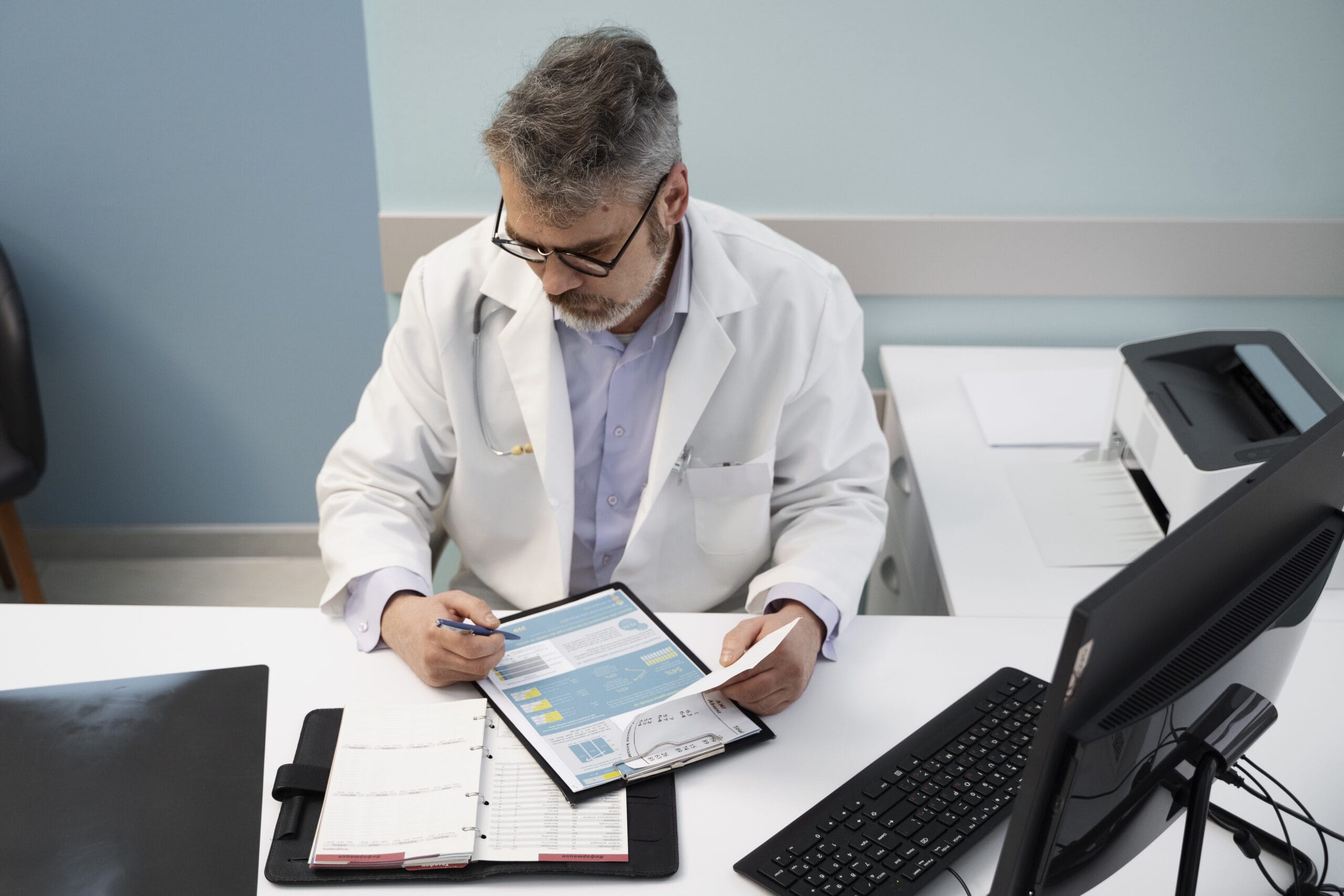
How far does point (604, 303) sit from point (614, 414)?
0.66 feet

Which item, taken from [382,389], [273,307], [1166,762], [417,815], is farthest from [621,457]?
[273,307]

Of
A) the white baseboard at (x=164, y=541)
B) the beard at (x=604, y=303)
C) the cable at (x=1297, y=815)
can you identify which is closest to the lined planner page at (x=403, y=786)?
the beard at (x=604, y=303)

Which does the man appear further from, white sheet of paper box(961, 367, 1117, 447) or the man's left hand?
white sheet of paper box(961, 367, 1117, 447)

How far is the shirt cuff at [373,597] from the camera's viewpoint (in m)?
1.32

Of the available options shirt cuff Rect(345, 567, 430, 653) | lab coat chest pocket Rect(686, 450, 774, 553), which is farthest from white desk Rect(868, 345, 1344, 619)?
shirt cuff Rect(345, 567, 430, 653)

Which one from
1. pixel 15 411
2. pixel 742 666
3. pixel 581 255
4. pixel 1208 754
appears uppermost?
pixel 581 255

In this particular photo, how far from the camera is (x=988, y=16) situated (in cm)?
199

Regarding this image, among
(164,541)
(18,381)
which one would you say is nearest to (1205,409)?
(18,381)

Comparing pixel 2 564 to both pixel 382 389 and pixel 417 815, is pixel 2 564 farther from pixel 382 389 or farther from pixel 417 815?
pixel 417 815

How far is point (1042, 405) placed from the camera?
2.00 metres

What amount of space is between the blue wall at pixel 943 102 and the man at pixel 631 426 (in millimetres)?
505

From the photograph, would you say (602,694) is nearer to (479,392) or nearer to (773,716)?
(773,716)

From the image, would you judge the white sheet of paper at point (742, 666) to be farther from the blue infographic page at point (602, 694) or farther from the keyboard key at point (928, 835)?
the keyboard key at point (928, 835)

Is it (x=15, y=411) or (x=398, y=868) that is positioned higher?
(x=398, y=868)
